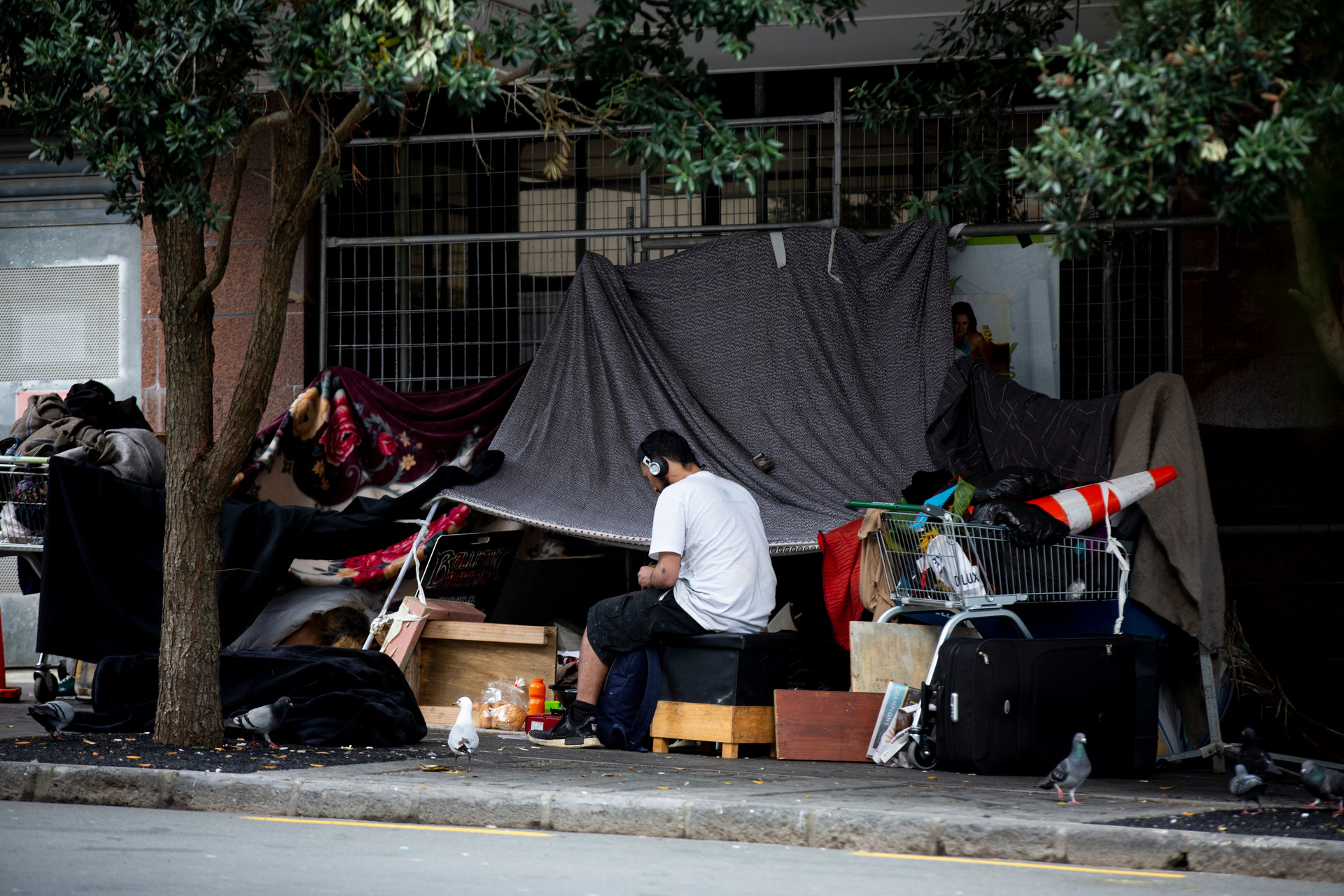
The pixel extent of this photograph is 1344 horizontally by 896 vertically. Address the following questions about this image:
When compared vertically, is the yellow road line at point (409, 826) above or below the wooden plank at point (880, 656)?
below

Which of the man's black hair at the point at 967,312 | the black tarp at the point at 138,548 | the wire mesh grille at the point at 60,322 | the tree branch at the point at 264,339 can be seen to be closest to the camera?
the tree branch at the point at 264,339

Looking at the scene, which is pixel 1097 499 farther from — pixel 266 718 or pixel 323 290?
pixel 323 290

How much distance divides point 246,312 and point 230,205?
422cm

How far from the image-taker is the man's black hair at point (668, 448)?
859cm

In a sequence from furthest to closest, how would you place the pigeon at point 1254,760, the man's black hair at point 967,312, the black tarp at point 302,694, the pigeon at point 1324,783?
the man's black hair at point 967,312
the black tarp at point 302,694
the pigeon at point 1254,760
the pigeon at point 1324,783

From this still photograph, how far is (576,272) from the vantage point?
34.2 feet

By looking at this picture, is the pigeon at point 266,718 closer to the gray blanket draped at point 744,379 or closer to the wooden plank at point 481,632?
the wooden plank at point 481,632

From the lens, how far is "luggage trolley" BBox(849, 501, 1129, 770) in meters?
7.65

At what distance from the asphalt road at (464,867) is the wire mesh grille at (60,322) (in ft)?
21.4

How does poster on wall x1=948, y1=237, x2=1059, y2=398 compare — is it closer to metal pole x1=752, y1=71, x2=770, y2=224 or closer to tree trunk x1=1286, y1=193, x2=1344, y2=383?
metal pole x1=752, y1=71, x2=770, y2=224

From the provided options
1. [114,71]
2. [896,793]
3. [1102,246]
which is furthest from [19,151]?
[896,793]

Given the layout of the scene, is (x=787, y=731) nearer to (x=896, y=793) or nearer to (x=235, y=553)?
(x=896, y=793)

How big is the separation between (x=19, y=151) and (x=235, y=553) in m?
4.89

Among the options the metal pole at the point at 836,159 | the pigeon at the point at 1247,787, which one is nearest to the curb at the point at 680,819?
the pigeon at the point at 1247,787
